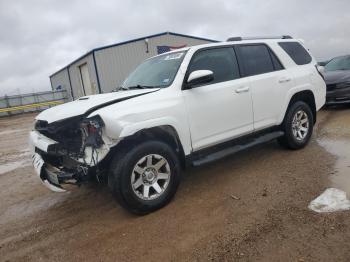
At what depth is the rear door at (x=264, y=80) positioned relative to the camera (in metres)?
Result: 5.02

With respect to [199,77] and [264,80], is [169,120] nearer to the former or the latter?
[199,77]

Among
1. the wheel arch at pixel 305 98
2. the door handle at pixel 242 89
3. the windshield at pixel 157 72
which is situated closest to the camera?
the windshield at pixel 157 72

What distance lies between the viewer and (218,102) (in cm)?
448

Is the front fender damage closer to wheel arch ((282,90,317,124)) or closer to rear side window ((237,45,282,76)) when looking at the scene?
rear side window ((237,45,282,76))

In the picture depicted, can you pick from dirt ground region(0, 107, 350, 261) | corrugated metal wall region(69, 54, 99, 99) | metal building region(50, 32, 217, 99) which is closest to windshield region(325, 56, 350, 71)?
dirt ground region(0, 107, 350, 261)

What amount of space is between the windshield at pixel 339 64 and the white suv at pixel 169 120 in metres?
6.11

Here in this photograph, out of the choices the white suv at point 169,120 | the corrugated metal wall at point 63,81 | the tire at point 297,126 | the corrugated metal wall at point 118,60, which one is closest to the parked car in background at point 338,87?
the tire at point 297,126

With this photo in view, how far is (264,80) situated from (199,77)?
4.96ft

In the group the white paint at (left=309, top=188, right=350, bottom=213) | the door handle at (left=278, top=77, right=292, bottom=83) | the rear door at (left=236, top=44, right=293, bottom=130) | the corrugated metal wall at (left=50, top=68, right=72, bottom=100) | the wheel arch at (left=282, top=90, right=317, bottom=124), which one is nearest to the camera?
the white paint at (left=309, top=188, right=350, bottom=213)

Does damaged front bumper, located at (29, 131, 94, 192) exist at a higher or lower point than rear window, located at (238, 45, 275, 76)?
lower

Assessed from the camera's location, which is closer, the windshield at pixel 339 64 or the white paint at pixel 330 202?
the white paint at pixel 330 202

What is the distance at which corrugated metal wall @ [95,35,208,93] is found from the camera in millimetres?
23594

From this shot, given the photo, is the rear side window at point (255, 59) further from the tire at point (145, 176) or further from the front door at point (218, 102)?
the tire at point (145, 176)

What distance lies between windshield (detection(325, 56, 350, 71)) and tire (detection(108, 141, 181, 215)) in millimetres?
8859
